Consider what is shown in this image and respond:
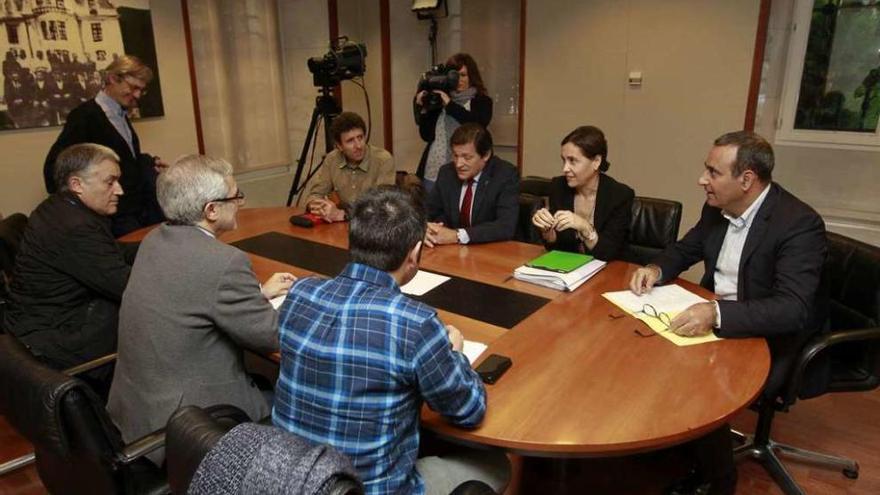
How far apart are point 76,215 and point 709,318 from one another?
203 cm

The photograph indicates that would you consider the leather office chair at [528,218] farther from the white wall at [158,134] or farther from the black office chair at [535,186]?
the white wall at [158,134]

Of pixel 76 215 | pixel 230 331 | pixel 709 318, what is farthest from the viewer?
pixel 76 215

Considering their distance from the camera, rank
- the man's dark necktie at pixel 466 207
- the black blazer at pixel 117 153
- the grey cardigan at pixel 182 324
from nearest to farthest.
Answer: the grey cardigan at pixel 182 324
the man's dark necktie at pixel 466 207
the black blazer at pixel 117 153

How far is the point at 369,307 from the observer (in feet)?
3.61

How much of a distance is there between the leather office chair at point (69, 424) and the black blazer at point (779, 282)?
1569 millimetres

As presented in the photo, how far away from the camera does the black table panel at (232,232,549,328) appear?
1783mm

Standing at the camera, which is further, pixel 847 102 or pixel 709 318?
pixel 847 102

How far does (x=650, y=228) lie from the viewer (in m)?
2.51

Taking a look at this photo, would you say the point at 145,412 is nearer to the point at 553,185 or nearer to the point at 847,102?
the point at 553,185

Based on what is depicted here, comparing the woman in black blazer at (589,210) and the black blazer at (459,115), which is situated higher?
the black blazer at (459,115)

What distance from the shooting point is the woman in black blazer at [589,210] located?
2276mm

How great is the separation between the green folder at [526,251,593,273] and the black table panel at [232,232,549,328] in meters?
0.18

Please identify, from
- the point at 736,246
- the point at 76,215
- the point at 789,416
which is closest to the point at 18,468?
the point at 76,215

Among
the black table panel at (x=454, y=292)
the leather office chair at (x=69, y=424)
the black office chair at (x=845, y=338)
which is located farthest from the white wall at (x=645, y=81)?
the leather office chair at (x=69, y=424)
